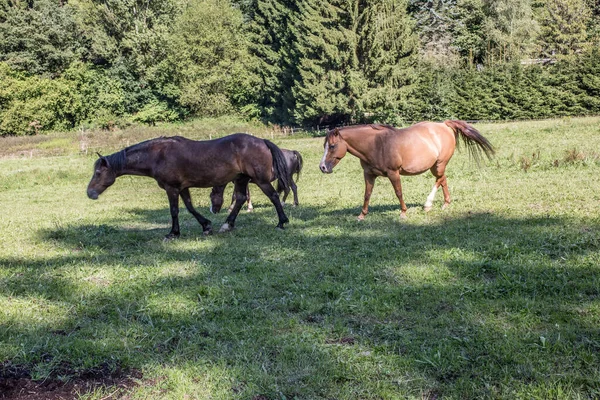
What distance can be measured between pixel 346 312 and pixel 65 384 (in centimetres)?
272

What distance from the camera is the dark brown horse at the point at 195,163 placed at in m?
10.2

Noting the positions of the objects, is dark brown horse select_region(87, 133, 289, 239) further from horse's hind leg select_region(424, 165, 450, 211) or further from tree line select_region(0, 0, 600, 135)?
tree line select_region(0, 0, 600, 135)

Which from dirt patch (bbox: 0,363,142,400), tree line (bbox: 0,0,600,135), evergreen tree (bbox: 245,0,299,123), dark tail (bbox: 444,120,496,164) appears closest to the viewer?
dirt patch (bbox: 0,363,142,400)

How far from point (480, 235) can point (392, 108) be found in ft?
125

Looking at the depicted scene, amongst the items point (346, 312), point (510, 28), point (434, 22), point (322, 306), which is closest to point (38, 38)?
point (434, 22)

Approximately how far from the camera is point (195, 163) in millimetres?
10219

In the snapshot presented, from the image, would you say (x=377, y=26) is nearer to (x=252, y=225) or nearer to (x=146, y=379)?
(x=252, y=225)

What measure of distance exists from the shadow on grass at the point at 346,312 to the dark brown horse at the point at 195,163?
1879 millimetres

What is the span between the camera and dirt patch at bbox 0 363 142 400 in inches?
161

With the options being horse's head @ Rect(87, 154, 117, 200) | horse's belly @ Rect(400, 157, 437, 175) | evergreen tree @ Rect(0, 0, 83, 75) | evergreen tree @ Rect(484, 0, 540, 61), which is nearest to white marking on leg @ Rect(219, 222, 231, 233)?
horse's head @ Rect(87, 154, 117, 200)

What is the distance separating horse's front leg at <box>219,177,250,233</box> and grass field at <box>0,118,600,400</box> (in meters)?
0.23

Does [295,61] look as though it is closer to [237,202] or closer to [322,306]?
[237,202]

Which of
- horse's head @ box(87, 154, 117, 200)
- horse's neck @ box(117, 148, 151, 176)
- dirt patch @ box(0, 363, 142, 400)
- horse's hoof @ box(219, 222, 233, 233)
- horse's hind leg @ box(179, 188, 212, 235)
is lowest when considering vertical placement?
horse's hoof @ box(219, 222, 233, 233)

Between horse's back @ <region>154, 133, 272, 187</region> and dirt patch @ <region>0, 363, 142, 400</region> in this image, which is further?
horse's back @ <region>154, 133, 272, 187</region>
